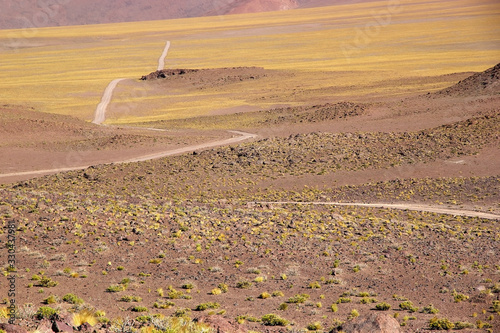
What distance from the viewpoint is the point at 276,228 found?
1950cm

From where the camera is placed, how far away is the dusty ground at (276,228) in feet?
44.1

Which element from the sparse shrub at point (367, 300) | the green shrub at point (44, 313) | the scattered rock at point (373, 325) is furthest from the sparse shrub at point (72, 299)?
the sparse shrub at point (367, 300)

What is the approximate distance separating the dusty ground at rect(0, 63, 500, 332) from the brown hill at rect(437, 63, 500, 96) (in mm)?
7783

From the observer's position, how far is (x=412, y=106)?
1861 inches

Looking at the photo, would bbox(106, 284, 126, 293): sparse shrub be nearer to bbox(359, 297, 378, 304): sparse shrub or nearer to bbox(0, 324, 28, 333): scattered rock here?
bbox(0, 324, 28, 333): scattered rock

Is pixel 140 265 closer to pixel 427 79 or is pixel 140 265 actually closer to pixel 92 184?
pixel 92 184

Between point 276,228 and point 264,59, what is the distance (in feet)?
267

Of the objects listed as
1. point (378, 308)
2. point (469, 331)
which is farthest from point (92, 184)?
point (469, 331)

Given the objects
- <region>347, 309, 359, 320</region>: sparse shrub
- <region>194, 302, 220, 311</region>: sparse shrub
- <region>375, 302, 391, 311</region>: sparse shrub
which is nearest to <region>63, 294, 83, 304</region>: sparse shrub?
<region>194, 302, 220, 311</region>: sparse shrub

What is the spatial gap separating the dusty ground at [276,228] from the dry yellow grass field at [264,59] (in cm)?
2167

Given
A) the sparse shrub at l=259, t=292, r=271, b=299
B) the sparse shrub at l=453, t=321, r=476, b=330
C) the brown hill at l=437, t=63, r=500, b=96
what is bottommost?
the sparse shrub at l=453, t=321, r=476, b=330

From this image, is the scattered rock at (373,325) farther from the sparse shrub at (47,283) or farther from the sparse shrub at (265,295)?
the sparse shrub at (47,283)

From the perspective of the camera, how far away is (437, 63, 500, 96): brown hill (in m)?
46.2

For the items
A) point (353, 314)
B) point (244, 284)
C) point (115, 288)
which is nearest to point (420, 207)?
point (244, 284)
